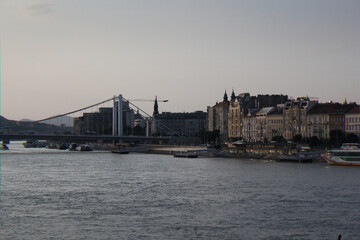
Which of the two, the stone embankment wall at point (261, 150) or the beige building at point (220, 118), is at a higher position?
the beige building at point (220, 118)

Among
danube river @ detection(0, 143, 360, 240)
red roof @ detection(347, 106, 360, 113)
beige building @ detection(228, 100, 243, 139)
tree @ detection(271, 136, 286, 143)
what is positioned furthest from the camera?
beige building @ detection(228, 100, 243, 139)

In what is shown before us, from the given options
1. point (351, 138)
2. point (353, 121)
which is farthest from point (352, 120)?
point (351, 138)

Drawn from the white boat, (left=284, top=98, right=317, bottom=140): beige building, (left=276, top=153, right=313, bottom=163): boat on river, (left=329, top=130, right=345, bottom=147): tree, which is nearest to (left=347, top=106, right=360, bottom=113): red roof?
(left=329, top=130, right=345, bottom=147): tree

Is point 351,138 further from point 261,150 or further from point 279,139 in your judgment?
point 279,139

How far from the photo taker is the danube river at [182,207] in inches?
1040

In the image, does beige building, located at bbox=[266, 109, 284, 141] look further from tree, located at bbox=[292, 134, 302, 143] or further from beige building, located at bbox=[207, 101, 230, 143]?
beige building, located at bbox=[207, 101, 230, 143]

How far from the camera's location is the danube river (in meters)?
26.4

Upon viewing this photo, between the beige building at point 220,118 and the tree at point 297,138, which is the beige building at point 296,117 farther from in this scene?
the beige building at point 220,118

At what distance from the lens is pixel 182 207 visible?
32656 mm

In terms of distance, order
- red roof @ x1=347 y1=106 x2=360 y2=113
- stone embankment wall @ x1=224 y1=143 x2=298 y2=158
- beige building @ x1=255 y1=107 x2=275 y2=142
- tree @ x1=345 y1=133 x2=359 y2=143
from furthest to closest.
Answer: beige building @ x1=255 y1=107 x2=275 y2=142 < red roof @ x1=347 y1=106 x2=360 y2=113 < tree @ x1=345 y1=133 x2=359 y2=143 < stone embankment wall @ x1=224 y1=143 x2=298 y2=158

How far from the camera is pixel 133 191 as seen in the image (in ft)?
133

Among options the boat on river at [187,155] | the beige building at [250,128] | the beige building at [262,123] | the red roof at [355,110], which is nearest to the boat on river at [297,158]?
the red roof at [355,110]

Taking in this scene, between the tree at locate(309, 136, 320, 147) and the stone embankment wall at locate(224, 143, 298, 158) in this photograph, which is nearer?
the stone embankment wall at locate(224, 143, 298, 158)

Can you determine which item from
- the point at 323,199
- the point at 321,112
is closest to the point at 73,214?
the point at 323,199
